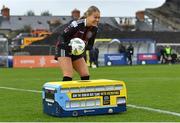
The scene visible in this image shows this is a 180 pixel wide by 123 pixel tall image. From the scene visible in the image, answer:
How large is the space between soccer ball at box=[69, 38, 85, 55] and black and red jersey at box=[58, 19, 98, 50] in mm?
129

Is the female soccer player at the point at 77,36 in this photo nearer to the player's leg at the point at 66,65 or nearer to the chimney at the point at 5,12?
the player's leg at the point at 66,65

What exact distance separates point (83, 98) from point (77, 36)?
138 centimetres

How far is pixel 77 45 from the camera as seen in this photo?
419 inches

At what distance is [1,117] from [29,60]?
32919 mm

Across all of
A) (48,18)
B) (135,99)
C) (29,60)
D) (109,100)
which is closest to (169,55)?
(29,60)

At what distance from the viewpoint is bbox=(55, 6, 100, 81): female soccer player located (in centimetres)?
1055

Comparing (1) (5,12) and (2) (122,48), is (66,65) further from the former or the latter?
(1) (5,12)

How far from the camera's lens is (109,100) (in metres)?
10.3

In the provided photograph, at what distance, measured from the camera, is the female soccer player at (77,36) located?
10.5m

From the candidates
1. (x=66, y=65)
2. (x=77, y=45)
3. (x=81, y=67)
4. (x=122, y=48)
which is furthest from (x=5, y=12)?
(x=77, y=45)

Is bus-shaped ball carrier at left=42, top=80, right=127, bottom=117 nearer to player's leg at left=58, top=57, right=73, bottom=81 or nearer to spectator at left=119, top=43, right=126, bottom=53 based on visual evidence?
player's leg at left=58, top=57, right=73, bottom=81

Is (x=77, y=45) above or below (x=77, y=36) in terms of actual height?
below

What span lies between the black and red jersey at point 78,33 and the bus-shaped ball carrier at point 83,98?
112 centimetres

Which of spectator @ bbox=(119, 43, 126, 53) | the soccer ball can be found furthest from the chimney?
the soccer ball
